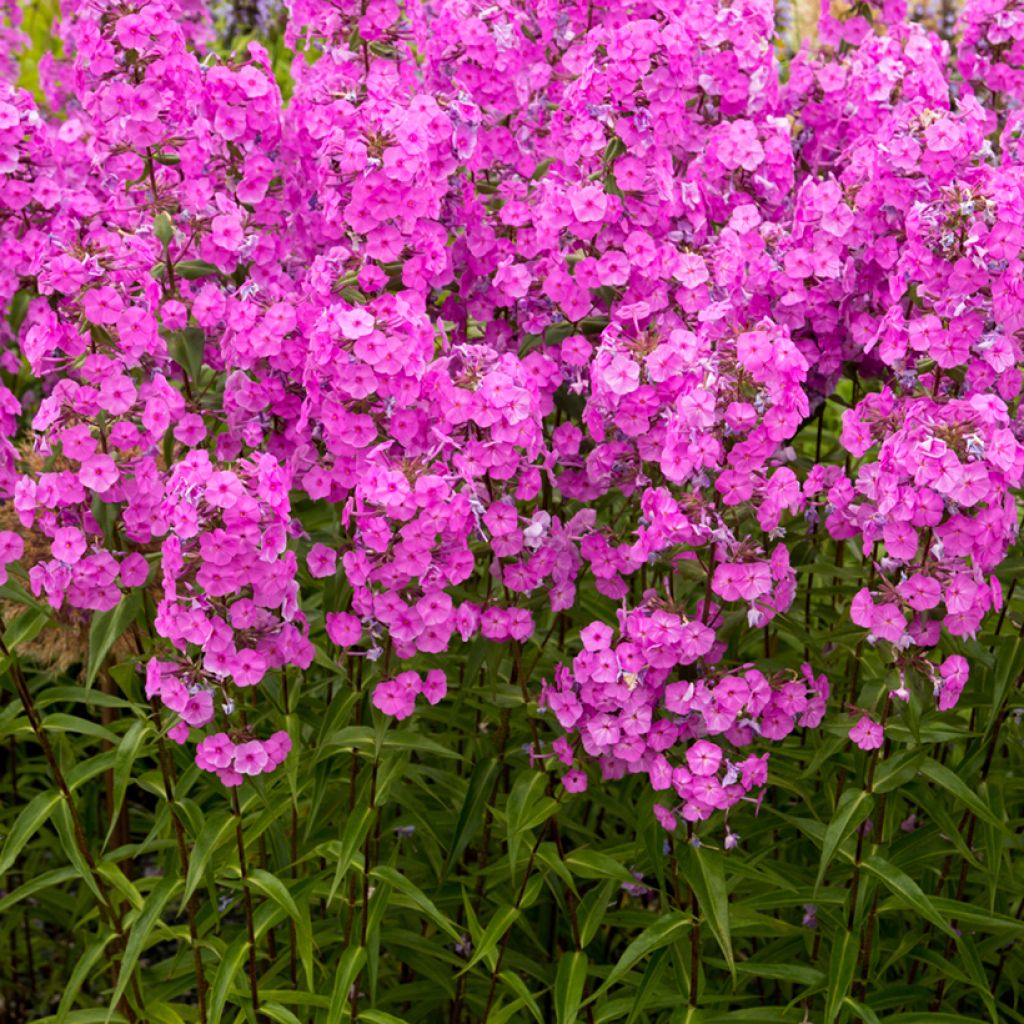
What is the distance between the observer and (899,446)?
2.98 meters

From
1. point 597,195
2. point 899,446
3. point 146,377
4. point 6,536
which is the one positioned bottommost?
point 6,536

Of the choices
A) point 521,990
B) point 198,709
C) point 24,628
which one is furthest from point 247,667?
point 521,990

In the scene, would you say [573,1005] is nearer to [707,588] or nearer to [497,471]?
Answer: [707,588]

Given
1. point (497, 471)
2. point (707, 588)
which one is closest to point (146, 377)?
point (497, 471)

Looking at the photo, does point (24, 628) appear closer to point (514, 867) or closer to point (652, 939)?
point (514, 867)

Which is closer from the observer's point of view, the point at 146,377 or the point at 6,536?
the point at 6,536

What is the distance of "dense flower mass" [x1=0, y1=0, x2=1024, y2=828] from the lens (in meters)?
3.06

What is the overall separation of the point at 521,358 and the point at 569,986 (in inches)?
60.5

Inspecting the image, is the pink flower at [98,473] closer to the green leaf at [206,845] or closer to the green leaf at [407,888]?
the green leaf at [206,845]

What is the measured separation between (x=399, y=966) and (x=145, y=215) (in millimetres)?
2398

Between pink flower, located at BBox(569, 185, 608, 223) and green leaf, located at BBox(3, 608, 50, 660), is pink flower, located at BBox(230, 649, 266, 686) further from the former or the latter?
pink flower, located at BBox(569, 185, 608, 223)

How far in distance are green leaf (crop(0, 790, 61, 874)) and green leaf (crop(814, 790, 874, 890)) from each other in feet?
5.97

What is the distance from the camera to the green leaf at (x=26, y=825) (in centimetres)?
346

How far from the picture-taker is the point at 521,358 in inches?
145
